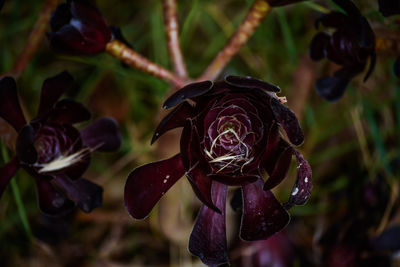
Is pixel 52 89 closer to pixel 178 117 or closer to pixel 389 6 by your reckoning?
pixel 178 117

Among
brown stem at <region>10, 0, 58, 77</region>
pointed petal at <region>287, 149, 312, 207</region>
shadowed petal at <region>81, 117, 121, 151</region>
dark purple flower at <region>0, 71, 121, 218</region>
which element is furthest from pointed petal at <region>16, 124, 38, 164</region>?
pointed petal at <region>287, 149, 312, 207</region>

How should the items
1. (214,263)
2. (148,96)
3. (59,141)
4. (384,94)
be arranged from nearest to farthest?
1. (214,263)
2. (59,141)
3. (384,94)
4. (148,96)

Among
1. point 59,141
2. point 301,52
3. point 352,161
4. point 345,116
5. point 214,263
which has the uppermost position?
point 59,141

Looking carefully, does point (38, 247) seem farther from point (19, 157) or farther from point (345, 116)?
point (345, 116)

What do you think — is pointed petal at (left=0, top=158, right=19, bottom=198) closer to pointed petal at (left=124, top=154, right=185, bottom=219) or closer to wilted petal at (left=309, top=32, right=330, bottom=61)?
pointed petal at (left=124, top=154, right=185, bottom=219)

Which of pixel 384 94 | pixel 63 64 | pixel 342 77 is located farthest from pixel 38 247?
pixel 384 94

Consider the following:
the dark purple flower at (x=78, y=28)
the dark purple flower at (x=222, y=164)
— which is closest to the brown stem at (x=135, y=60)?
the dark purple flower at (x=78, y=28)
